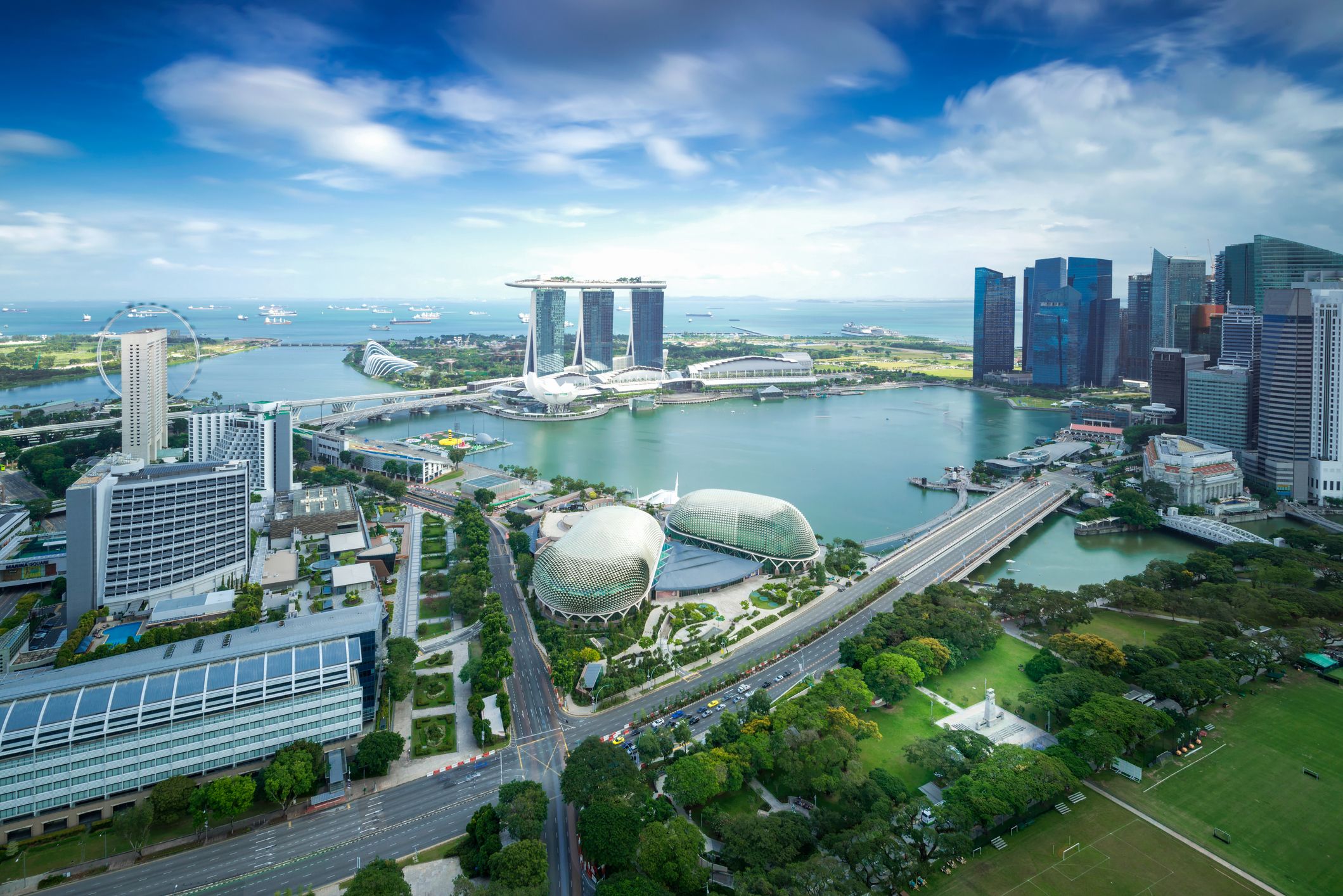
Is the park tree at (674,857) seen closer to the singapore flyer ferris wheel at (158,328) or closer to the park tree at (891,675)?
the park tree at (891,675)

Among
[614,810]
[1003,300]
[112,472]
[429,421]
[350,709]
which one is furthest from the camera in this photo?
[1003,300]

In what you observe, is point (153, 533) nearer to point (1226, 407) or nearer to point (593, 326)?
point (1226, 407)

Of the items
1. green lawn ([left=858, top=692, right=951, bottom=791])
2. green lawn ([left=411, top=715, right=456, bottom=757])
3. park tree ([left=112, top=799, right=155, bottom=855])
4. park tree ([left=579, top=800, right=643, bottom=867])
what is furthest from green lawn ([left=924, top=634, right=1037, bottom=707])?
park tree ([left=112, top=799, right=155, bottom=855])

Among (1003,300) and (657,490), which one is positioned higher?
(1003,300)

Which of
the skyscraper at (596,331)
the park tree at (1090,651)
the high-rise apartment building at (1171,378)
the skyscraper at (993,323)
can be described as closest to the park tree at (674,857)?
the park tree at (1090,651)

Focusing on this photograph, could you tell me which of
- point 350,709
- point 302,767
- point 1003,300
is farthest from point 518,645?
point 1003,300

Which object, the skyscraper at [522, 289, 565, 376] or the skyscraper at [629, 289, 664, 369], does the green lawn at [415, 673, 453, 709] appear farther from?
the skyscraper at [629, 289, 664, 369]

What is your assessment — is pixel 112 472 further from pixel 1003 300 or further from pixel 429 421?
pixel 1003 300
